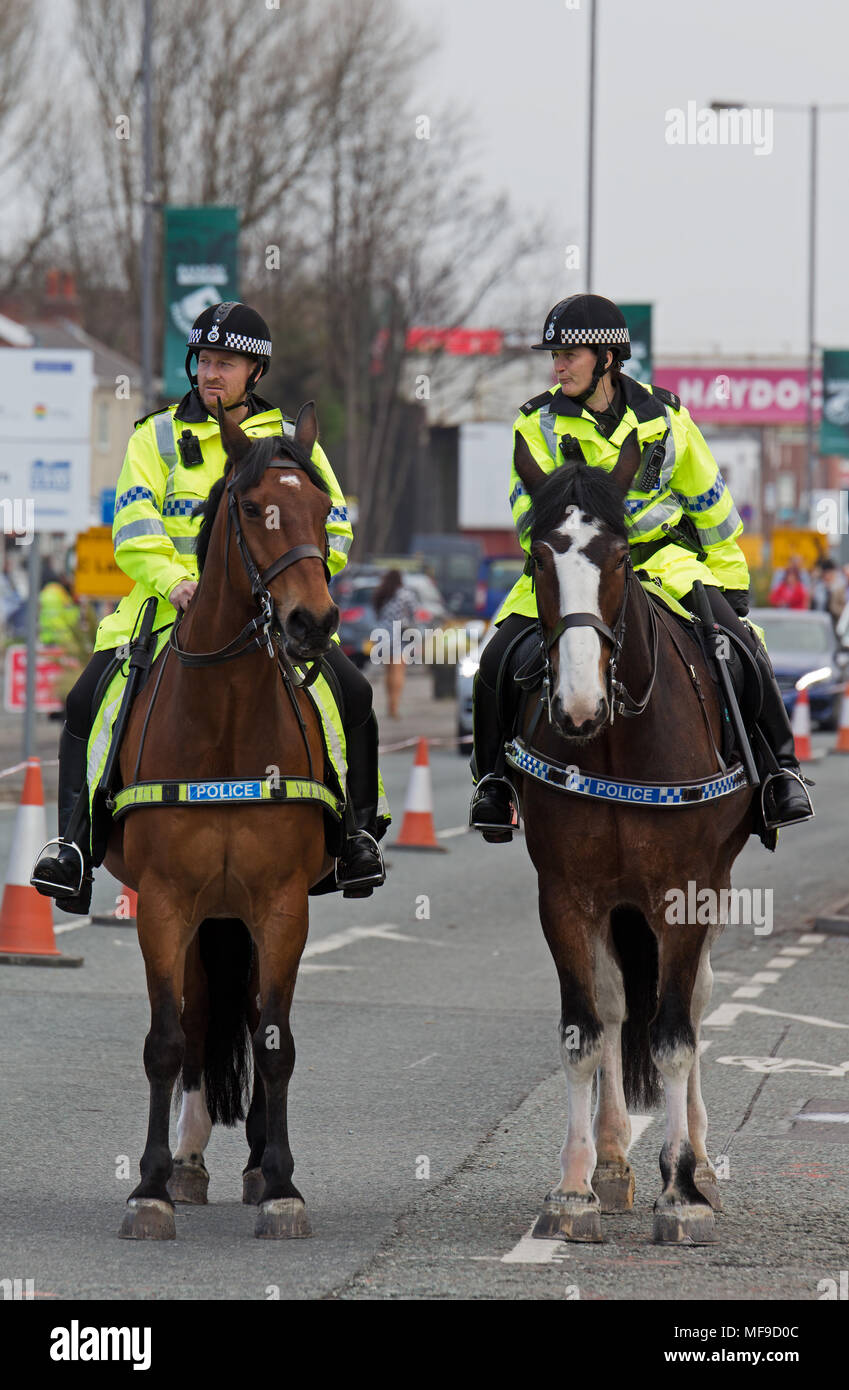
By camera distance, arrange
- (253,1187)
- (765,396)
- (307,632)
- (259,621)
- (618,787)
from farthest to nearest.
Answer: (765,396), (253,1187), (618,787), (259,621), (307,632)

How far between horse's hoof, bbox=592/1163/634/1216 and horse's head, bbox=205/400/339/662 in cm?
203

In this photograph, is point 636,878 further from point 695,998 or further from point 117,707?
point 117,707

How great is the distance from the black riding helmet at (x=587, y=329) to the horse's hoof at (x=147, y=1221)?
9.34ft

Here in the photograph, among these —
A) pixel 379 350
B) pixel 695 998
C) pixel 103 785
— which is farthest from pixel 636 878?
pixel 379 350

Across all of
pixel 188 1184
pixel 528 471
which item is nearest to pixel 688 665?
pixel 528 471

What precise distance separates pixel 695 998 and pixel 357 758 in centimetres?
135

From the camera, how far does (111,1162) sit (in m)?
7.39

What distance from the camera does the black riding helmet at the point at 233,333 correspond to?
22.7 ft

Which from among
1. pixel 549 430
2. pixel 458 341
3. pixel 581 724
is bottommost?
pixel 581 724

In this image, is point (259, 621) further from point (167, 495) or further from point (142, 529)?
point (167, 495)

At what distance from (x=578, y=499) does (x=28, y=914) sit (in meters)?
6.59

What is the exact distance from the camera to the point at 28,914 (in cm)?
1200

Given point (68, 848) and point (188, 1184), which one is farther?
point (68, 848)

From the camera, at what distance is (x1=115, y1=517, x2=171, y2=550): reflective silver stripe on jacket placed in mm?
6902
